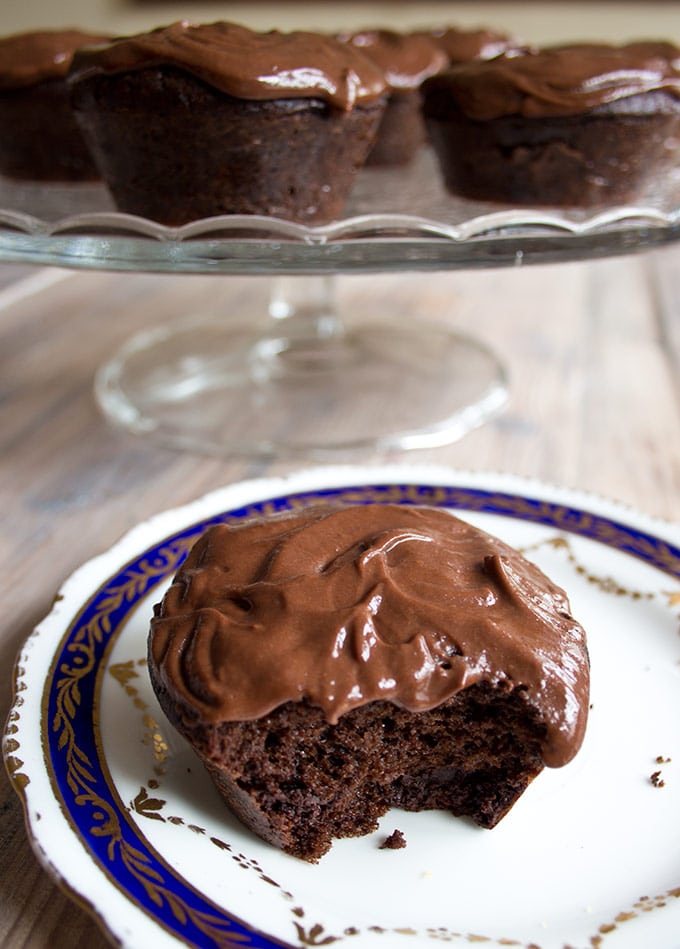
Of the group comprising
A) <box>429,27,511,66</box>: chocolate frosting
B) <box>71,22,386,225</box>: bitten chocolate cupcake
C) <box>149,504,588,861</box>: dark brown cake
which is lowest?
<box>149,504,588,861</box>: dark brown cake

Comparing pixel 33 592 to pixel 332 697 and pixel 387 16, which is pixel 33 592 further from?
pixel 387 16

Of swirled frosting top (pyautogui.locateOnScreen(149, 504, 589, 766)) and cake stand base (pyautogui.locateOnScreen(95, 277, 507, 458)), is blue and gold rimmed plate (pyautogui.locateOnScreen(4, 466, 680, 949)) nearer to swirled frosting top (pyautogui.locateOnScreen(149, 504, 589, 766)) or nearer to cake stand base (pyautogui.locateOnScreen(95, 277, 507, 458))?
swirled frosting top (pyautogui.locateOnScreen(149, 504, 589, 766))

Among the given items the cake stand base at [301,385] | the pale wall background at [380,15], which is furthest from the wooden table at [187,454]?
the pale wall background at [380,15]

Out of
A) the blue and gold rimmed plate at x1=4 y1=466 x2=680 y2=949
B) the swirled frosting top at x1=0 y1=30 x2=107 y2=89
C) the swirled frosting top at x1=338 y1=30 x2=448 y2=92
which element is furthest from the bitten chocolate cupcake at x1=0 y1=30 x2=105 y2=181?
the blue and gold rimmed plate at x1=4 y1=466 x2=680 y2=949

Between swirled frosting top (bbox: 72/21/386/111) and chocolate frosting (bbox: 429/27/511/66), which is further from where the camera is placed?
chocolate frosting (bbox: 429/27/511/66)

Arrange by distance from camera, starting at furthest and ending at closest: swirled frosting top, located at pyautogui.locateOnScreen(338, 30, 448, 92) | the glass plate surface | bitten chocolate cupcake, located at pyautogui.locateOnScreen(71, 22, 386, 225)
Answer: swirled frosting top, located at pyautogui.locateOnScreen(338, 30, 448, 92) → bitten chocolate cupcake, located at pyautogui.locateOnScreen(71, 22, 386, 225) → the glass plate surface

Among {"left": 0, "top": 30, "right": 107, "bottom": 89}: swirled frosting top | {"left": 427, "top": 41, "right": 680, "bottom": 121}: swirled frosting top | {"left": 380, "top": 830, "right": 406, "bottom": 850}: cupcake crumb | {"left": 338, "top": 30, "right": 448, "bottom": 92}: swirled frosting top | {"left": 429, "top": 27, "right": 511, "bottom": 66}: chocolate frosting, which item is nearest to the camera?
{"left": 380, "top": 830, "right": 406, "bottom": 850}: cupcake crumb

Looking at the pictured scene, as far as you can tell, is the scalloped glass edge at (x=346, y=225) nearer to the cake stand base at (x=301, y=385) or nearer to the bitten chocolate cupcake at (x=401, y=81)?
the cake stand base at (x=301, y=385)

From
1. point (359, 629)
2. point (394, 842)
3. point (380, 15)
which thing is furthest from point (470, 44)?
point (380, 15)

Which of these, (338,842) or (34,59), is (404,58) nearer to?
(34,59)
